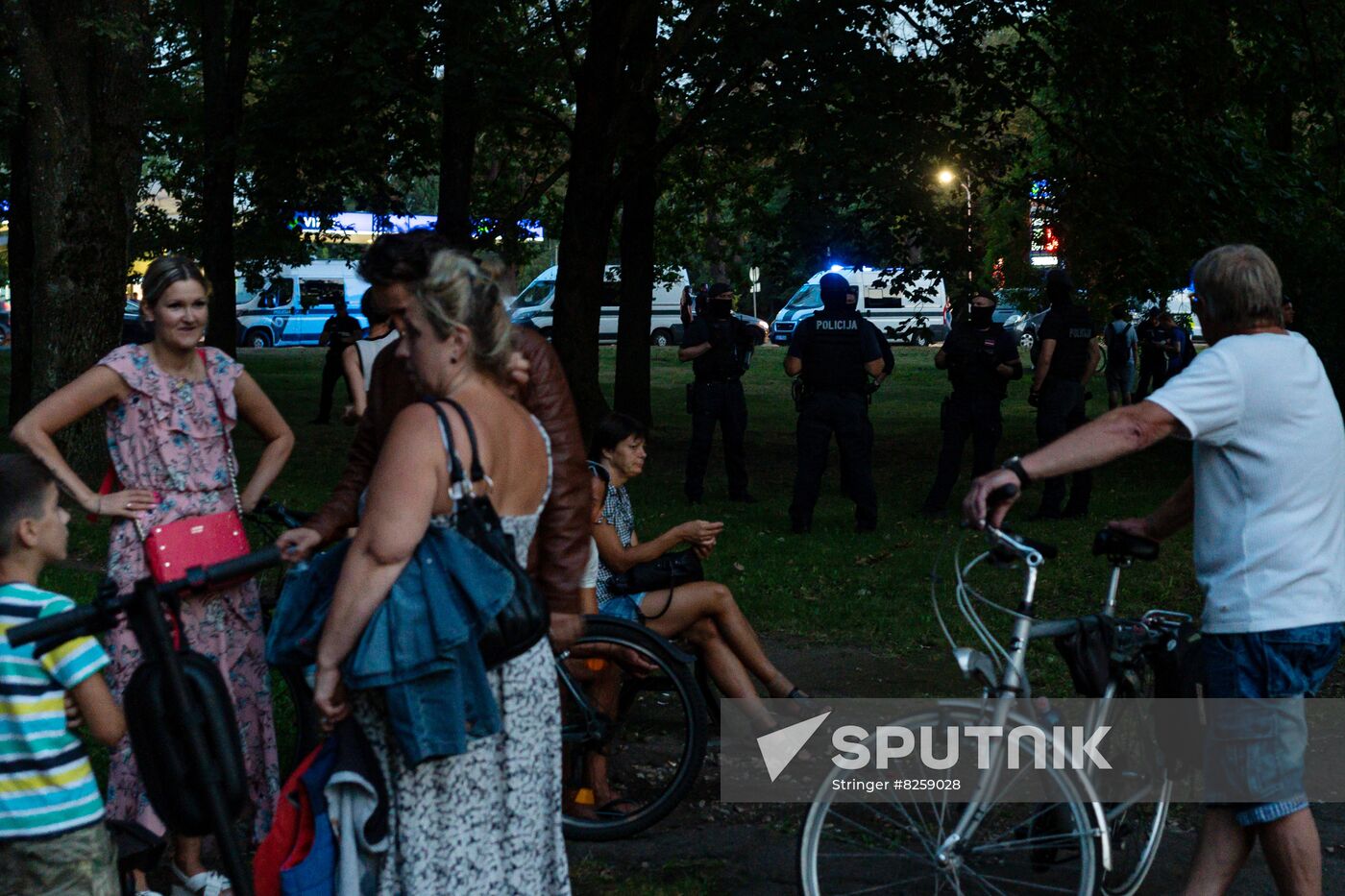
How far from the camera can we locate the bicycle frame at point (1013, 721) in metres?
3.98

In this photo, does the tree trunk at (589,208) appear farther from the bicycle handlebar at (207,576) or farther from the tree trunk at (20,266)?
the bicycle handlebar at (207,576)

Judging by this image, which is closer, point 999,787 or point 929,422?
point 999,787

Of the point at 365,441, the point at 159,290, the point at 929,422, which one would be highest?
the point at 159,290

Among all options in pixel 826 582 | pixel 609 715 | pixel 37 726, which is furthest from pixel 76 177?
pixel 37 726

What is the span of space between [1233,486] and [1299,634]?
390 millimetres

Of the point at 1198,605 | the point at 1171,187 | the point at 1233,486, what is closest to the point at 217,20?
the point at 1171,187

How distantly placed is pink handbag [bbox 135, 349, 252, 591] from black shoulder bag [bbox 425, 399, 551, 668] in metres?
1.50

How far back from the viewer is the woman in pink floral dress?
189 inches

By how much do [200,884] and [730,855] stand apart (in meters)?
1.65

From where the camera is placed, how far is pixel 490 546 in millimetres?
3434

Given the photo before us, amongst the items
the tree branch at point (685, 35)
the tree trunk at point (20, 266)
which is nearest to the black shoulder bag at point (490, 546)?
the tree branch at point (685, 35)

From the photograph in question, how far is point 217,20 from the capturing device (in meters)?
19.1

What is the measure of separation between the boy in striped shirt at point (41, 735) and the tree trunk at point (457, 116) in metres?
10.1

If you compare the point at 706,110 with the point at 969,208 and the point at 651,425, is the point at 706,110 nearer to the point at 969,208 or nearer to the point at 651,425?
the point at 969,208
